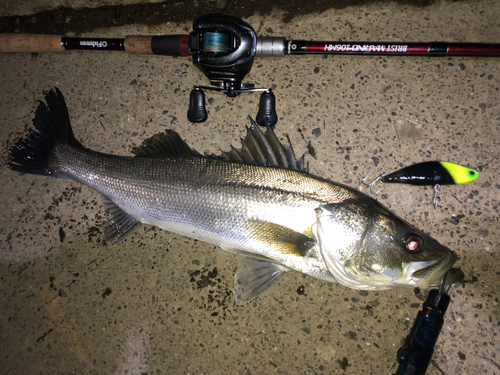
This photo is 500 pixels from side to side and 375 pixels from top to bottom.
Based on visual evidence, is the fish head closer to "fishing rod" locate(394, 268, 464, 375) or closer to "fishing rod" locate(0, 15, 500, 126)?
"fishing rod" locate(394, 268, 464, 375)

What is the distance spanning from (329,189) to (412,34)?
1.75 meters

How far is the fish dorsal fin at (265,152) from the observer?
2.21 m

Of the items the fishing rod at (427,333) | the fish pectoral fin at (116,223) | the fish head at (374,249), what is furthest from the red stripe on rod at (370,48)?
the fish pectoral fin at (116,223)

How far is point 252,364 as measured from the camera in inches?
96.3

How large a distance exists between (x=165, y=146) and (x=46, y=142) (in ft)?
3.71

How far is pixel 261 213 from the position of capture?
2.05m

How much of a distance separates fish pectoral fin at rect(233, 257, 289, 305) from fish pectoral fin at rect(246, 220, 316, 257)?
250 millimetres

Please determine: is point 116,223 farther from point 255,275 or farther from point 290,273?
point 290,273

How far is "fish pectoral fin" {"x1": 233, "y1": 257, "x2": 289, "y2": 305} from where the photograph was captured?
2273 mm

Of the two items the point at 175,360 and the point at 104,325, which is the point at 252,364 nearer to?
the point at 175,360

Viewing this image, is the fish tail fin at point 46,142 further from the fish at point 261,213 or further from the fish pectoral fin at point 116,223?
the fish pectoral fin at point 116,223

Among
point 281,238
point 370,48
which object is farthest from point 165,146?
point 370,48

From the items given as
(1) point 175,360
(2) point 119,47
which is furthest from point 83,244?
(2) point 119,47

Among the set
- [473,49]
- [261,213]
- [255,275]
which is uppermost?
[473,49]
